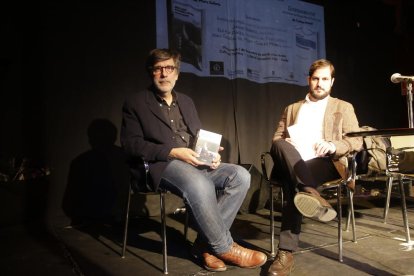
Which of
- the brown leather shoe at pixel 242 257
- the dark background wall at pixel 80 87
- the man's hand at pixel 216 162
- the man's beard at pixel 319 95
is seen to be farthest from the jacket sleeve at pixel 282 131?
the dark background wall at pixel 80 87

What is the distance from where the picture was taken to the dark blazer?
1930mm

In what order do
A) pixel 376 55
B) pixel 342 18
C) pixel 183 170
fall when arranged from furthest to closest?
pixel 376 55 < pixel 342 18 < pixel 183 170

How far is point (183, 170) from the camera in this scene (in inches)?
74.9

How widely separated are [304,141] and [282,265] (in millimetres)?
650

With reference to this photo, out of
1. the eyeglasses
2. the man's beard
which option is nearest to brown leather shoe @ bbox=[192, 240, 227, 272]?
the eyeglasses

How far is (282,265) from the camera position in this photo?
1.81 metres

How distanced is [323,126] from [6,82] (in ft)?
7.75

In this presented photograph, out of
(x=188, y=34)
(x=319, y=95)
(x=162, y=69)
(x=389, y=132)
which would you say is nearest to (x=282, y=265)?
(x=389, y=132)

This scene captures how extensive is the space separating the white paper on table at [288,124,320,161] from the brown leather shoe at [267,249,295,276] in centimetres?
51

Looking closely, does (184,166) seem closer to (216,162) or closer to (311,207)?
(216,162)

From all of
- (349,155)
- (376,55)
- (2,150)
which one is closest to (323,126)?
(349,155)

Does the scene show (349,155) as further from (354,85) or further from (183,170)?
(354,85)

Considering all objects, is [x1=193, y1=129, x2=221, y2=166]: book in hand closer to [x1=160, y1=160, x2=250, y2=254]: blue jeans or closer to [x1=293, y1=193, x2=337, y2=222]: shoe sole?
[x1=160, y1=160, x2=250, y2=254]: blue jeans

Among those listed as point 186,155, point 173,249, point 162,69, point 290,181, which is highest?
point 162,69
